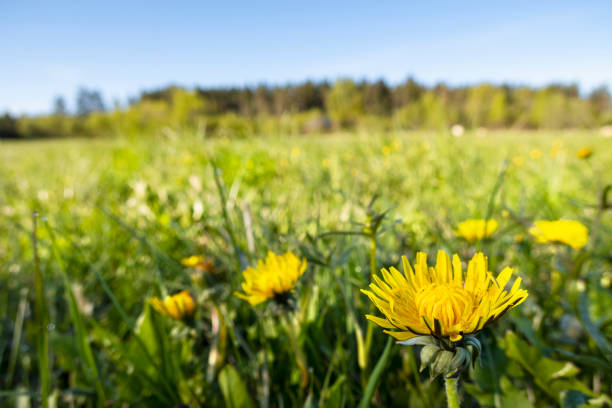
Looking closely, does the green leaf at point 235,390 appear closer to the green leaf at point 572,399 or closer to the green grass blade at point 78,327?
the green grass blade at point 78,327

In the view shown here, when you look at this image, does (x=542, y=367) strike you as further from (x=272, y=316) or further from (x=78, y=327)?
(x=78, y=327)

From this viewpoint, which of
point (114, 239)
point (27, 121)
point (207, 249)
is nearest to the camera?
point (207, 249)

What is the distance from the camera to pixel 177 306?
1.88 ft

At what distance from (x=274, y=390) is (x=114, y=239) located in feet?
3.07

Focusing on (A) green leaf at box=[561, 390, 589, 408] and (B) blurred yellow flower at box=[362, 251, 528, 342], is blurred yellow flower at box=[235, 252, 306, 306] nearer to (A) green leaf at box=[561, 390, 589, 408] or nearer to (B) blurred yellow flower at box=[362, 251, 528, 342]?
(B) blurred yellow flower at box=[362, 251, 528, 342]

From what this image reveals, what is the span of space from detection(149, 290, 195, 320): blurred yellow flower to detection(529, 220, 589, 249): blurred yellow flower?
604mm

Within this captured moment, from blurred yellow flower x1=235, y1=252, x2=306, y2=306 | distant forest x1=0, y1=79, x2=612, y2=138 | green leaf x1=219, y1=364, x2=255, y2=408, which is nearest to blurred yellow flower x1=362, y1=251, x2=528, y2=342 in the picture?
blurred yellow flower x1=235, y1=252, x2=306, y2=306

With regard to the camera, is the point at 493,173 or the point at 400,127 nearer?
the point at 493,173

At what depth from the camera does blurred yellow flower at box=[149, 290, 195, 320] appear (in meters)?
0.57

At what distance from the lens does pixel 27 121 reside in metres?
33.4

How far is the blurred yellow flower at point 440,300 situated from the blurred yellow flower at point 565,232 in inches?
16.7

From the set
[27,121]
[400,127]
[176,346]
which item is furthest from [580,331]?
[27,121]

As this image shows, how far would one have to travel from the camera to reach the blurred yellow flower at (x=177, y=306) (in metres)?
0.57

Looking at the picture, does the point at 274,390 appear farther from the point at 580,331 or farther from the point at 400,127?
the point at 400,127
